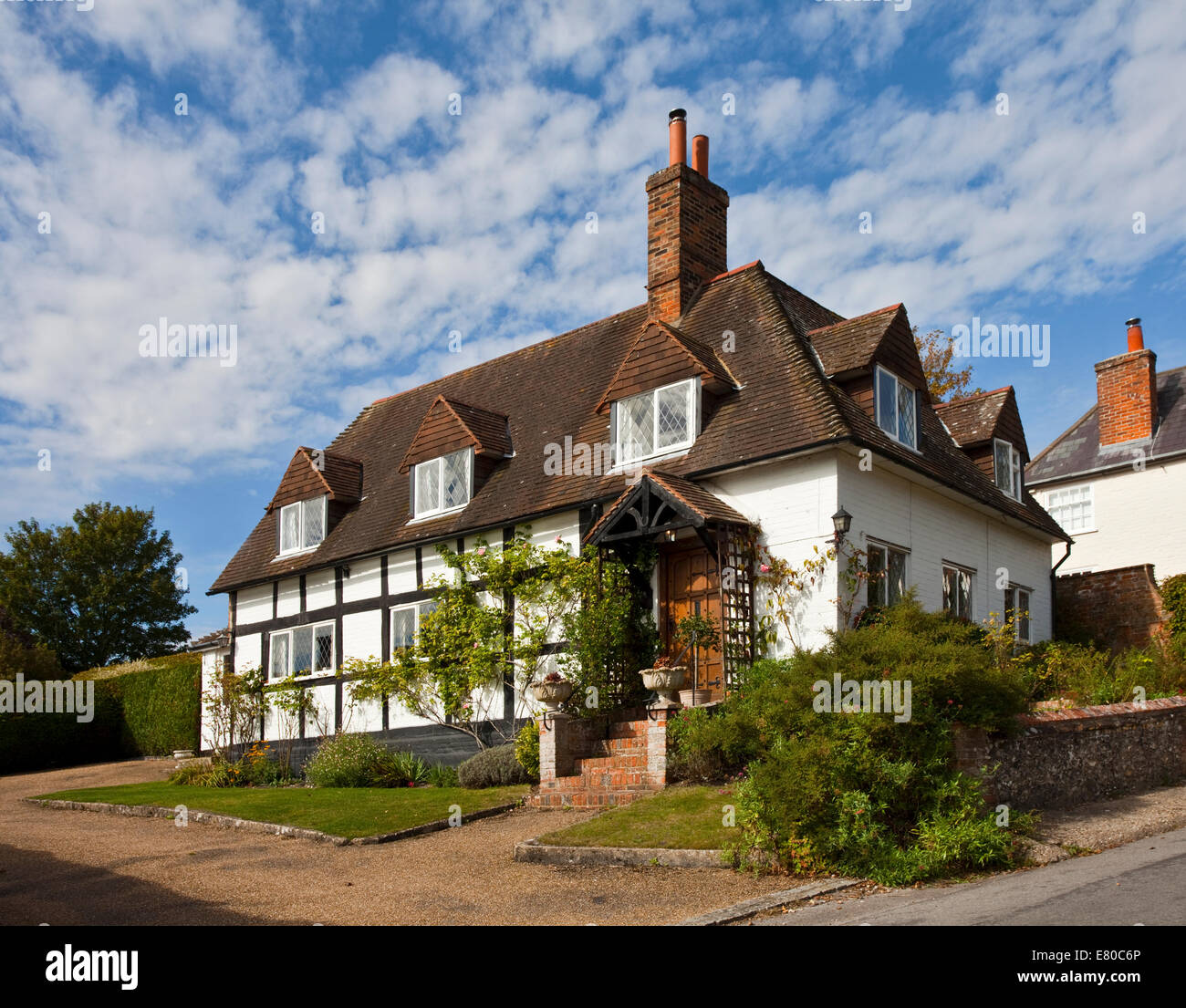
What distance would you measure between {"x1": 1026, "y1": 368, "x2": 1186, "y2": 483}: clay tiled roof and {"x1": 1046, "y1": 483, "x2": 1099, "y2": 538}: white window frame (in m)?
0.43

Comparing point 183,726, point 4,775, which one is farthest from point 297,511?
point 4,775

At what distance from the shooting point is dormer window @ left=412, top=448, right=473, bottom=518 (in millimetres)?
20172

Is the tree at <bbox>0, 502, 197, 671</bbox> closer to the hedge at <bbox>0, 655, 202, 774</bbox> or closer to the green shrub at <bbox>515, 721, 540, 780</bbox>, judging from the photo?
the hedge at <bbox>0, 655, 202, 774</bbox>

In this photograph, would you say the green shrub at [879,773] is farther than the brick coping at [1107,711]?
No

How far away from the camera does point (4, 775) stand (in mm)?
24906

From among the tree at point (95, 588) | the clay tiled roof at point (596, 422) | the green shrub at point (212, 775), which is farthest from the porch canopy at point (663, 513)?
the tree at point (95, 588)

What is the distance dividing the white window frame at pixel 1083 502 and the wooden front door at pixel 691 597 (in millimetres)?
15856

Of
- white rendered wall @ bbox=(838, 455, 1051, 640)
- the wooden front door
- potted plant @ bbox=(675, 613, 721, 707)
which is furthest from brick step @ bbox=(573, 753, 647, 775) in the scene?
white rendered wall @ bbox=(838, 455, 1051, 640)

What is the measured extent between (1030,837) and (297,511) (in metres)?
17.4

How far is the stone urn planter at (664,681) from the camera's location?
13977 millimetres

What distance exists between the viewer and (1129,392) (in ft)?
89.6

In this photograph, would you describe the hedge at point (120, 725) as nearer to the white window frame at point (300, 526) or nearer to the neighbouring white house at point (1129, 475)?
the white window frame at point (300, 526)

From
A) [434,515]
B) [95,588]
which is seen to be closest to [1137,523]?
[434,515]
